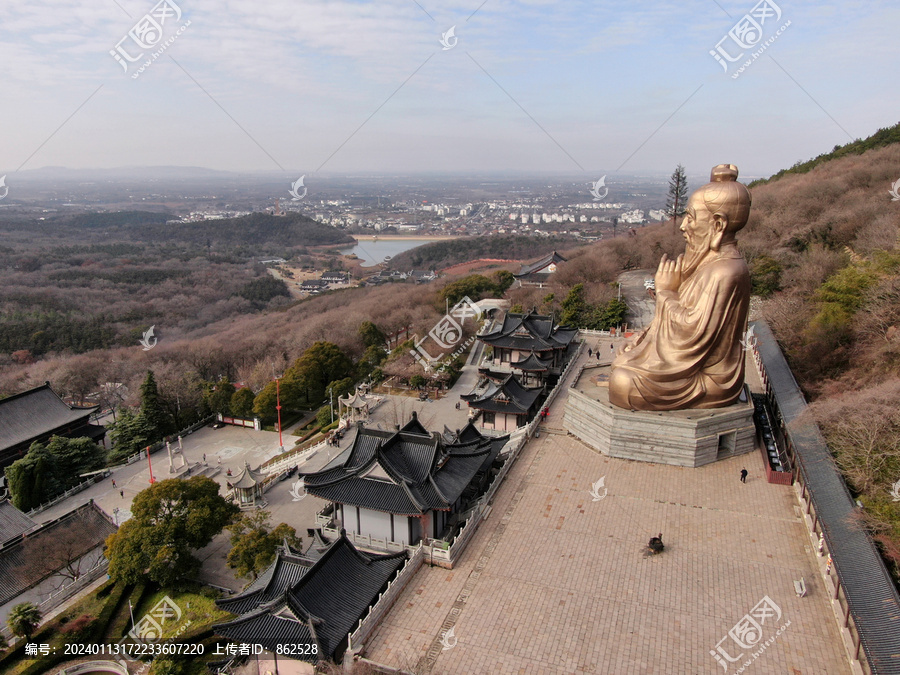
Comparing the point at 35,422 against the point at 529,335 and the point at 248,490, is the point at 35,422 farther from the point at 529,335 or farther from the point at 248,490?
the point at 529,335

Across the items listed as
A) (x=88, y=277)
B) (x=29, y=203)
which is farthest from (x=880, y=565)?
(x=29, y=203)

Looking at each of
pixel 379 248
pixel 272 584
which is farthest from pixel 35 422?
pixel 379 248

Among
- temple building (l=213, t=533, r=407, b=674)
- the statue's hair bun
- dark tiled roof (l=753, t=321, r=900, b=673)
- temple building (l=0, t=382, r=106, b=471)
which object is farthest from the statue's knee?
temple building (l=0, t=382, r=106, b=471)

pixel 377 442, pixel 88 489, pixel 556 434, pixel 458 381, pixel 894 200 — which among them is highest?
pixel 894 200

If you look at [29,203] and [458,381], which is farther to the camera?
[29,203]

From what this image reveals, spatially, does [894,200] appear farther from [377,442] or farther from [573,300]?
[377,442]

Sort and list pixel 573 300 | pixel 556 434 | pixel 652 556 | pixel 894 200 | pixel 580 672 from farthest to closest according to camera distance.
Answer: pixel 573 300 < pixel 894 200 < pixel 556 434 < pixel 652 556 < pixel 580 672

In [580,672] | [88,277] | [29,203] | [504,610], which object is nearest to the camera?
[580,672]

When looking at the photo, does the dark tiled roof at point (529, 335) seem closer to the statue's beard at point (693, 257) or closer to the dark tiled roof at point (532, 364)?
the dark tiled roof at point (532, 364)

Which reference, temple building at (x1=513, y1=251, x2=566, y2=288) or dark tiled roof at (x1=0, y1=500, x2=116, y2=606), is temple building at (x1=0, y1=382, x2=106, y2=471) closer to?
dark tiled roof at (x1=0, y1=500, x2=116, y2=606)
